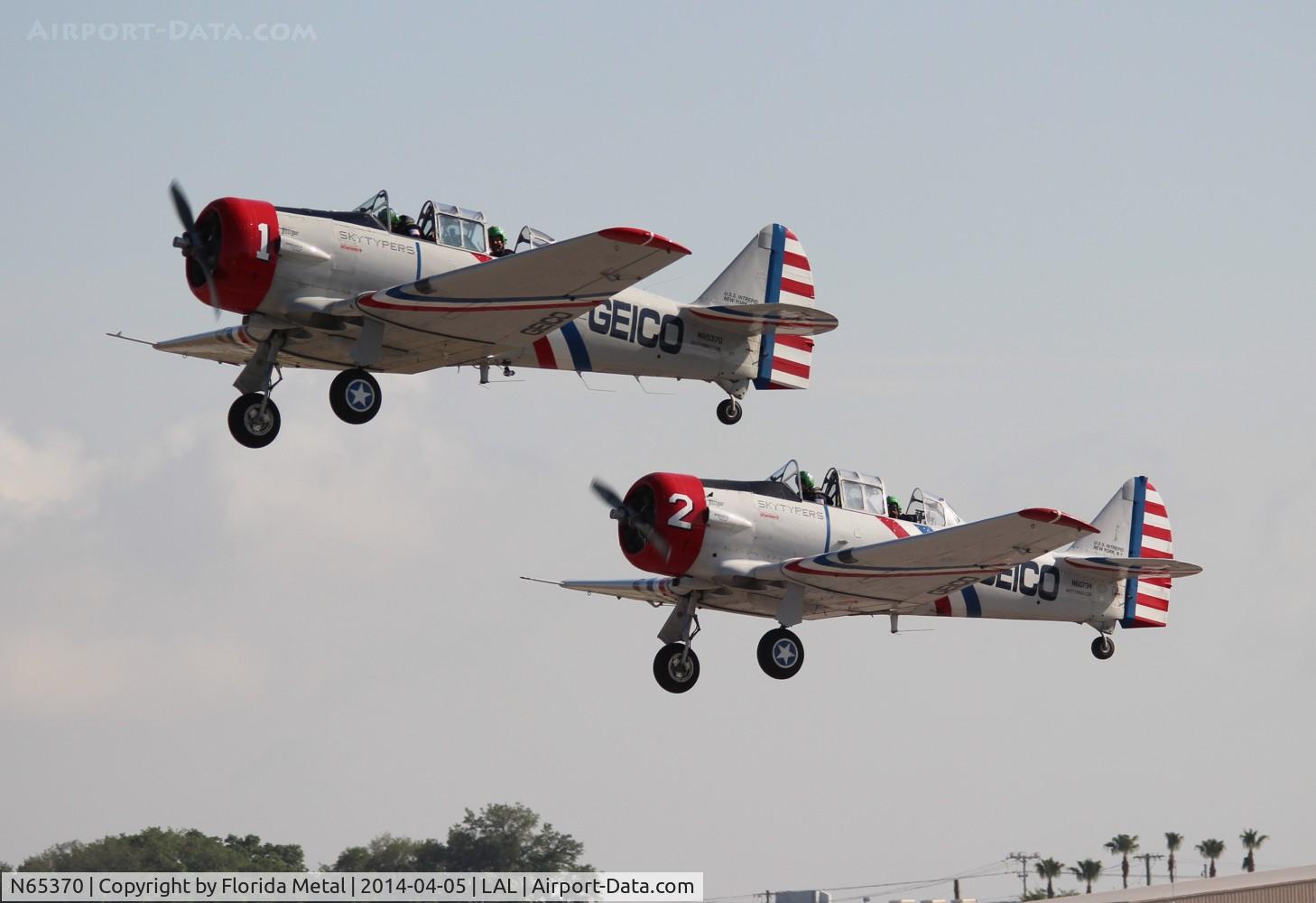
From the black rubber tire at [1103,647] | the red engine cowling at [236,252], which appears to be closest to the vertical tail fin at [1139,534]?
the black rubber tire at [1103,647]

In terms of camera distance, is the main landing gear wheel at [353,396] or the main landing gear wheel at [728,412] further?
the main landing gear wheel at [728,412]

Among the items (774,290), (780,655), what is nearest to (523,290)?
(780,655)

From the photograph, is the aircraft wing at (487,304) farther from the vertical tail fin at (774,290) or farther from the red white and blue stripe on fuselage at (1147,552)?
the red white and blue stripe on fuselage at (1147,552)

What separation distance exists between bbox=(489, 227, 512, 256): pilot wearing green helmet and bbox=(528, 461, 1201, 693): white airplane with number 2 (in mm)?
3152

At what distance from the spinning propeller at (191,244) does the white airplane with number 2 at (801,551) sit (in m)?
5.55

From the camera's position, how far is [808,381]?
2766cm

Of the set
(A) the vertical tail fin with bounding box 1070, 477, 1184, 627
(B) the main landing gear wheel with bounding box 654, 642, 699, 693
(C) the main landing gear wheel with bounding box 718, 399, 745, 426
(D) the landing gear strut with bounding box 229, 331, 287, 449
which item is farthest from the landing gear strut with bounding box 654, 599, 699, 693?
(A) the vertical tail fin with bounding box 1070, 477, 1184, 627

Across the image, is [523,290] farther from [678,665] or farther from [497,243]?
[678,665]

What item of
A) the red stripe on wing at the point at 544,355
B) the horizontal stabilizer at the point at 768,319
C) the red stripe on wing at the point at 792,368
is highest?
the horizontal stabilizer at the point at 768,319

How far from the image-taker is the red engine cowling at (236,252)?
68.3ft

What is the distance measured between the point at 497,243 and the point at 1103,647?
37.7 ft

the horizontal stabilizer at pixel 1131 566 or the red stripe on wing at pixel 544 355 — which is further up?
the red stripe on wing at pixel 544 355

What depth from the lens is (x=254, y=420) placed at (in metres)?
21.7

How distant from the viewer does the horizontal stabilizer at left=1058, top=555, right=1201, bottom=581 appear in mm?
25484
